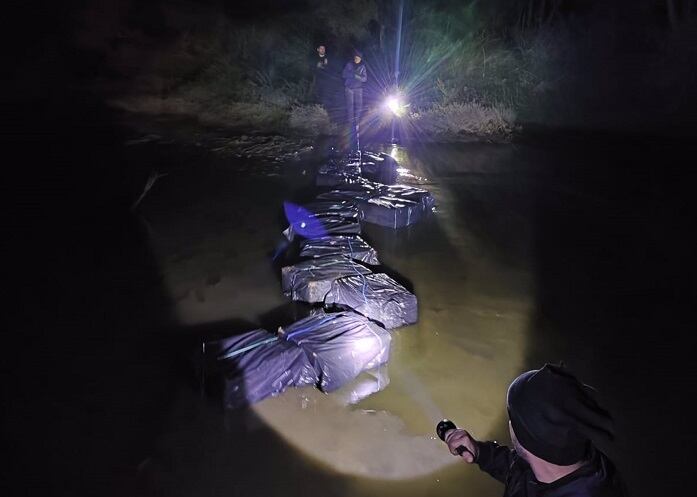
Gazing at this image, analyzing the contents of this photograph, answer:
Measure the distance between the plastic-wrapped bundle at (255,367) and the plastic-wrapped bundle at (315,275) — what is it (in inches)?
28.7

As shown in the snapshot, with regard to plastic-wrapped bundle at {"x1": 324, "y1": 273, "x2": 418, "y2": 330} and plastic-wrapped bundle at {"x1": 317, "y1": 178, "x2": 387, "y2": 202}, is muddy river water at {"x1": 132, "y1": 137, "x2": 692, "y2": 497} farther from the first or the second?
plastic-wrapped bundle at {"x1": 317, "y1": 178, "x2": 387, "y2": 202}

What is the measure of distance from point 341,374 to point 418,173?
441cm

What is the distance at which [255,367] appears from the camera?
259cm

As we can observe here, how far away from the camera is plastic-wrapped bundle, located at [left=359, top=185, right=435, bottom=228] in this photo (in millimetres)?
4883

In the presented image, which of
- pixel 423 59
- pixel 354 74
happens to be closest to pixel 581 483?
pixel 354 74

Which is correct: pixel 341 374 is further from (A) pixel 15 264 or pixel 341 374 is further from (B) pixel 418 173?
(B) pixel 418 173

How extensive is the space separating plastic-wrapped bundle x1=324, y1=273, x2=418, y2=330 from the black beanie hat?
2006mm

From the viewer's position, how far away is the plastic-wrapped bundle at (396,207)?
16.0 ft

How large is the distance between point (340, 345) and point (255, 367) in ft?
1.61

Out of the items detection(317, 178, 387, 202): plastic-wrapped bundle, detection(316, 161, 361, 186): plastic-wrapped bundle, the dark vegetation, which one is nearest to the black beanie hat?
detection(317, 178, 387, 202): plastic-wrapped bundle

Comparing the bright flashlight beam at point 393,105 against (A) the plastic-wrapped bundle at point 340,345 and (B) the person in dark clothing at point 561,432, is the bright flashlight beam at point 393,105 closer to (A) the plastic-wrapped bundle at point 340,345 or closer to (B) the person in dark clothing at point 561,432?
(A) the plastic-wrapped bundle at point 340,345

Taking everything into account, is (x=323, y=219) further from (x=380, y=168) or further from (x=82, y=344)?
(x=82, y=344)

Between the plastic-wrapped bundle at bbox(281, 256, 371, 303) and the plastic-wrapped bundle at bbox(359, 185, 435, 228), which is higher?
the plastic-wrapped bundle at bbox(359, 185, 435, 228)

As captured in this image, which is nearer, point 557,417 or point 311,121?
point 557,417
